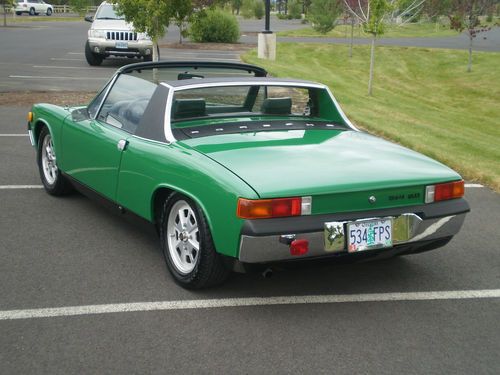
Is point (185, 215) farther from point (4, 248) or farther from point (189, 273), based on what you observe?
point (4, 248)

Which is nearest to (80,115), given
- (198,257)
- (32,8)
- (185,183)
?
(185,183)

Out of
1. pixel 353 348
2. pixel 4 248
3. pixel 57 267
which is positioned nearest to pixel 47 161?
pixel 4 248

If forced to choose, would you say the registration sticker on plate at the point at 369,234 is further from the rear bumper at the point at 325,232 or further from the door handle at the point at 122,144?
the door handle at the point at 122,144

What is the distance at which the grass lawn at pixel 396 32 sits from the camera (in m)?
41.0

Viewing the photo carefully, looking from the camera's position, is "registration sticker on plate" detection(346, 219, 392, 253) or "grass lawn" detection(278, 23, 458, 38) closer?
"registration sticker on plate" detection(346, 219, 392, 253)

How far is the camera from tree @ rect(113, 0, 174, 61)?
14.0 meters

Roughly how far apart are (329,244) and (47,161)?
3.73m

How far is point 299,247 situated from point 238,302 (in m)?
0.66

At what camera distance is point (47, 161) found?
21.8 feet

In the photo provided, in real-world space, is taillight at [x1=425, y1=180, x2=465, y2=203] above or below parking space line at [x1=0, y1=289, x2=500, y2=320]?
above

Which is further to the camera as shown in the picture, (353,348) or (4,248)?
(4,248)

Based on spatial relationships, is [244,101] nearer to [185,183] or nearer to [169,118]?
[169,118]

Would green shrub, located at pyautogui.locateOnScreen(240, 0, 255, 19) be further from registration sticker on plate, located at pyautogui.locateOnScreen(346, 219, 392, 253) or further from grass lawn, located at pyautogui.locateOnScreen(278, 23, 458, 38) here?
registration sticker on plate, located at pyautogui.locateOnScreen(346, 219, 392, 253)

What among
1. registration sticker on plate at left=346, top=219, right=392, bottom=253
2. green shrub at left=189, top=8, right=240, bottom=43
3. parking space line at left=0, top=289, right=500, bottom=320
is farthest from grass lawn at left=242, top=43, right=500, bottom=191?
registration sticker on plate at left=346, top=219, right=392, bottom=253
